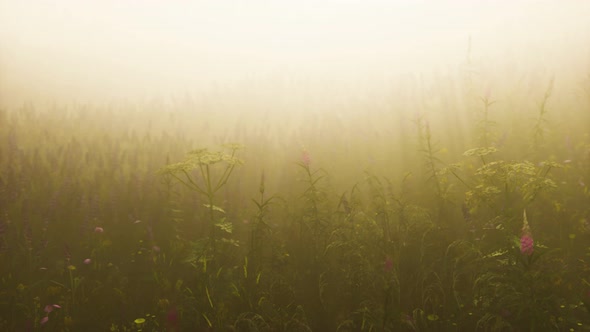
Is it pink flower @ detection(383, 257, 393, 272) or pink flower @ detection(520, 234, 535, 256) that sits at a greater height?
pink flower @ detection(520, 234, 535, 256)

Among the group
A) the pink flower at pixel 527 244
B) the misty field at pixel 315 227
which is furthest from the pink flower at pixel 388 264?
the pink flower at pixel 527 244

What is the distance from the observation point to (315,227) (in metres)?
4.02

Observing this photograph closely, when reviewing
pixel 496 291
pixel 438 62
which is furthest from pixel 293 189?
pixel 438 62

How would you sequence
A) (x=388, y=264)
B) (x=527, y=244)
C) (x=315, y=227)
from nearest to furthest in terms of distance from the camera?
(x=527, y=244)
(x=388, y=264)
(x=315, y=227)

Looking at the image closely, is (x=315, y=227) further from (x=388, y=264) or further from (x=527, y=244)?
(x=527, y=244)

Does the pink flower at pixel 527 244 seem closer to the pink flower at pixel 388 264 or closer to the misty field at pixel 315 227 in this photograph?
the misty field at pixel 315 227

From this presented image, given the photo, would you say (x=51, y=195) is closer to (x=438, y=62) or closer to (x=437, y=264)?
(x=437, y=264)

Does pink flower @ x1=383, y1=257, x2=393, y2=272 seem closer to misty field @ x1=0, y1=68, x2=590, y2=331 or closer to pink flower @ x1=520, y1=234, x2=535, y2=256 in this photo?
misty field @ x1=0, y1=68, x2=590, y2=331

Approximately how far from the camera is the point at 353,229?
3738 mm

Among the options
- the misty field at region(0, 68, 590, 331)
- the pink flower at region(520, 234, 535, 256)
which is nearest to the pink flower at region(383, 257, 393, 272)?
the misty field at region(0, 68, 590, 331)

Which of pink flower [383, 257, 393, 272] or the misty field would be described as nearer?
pink flower [383, 257, 393, 272]

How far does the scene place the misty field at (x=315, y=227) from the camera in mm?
3590

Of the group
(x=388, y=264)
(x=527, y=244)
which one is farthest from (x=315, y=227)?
(x=527, y=244)

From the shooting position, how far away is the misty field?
3590 millimetres
